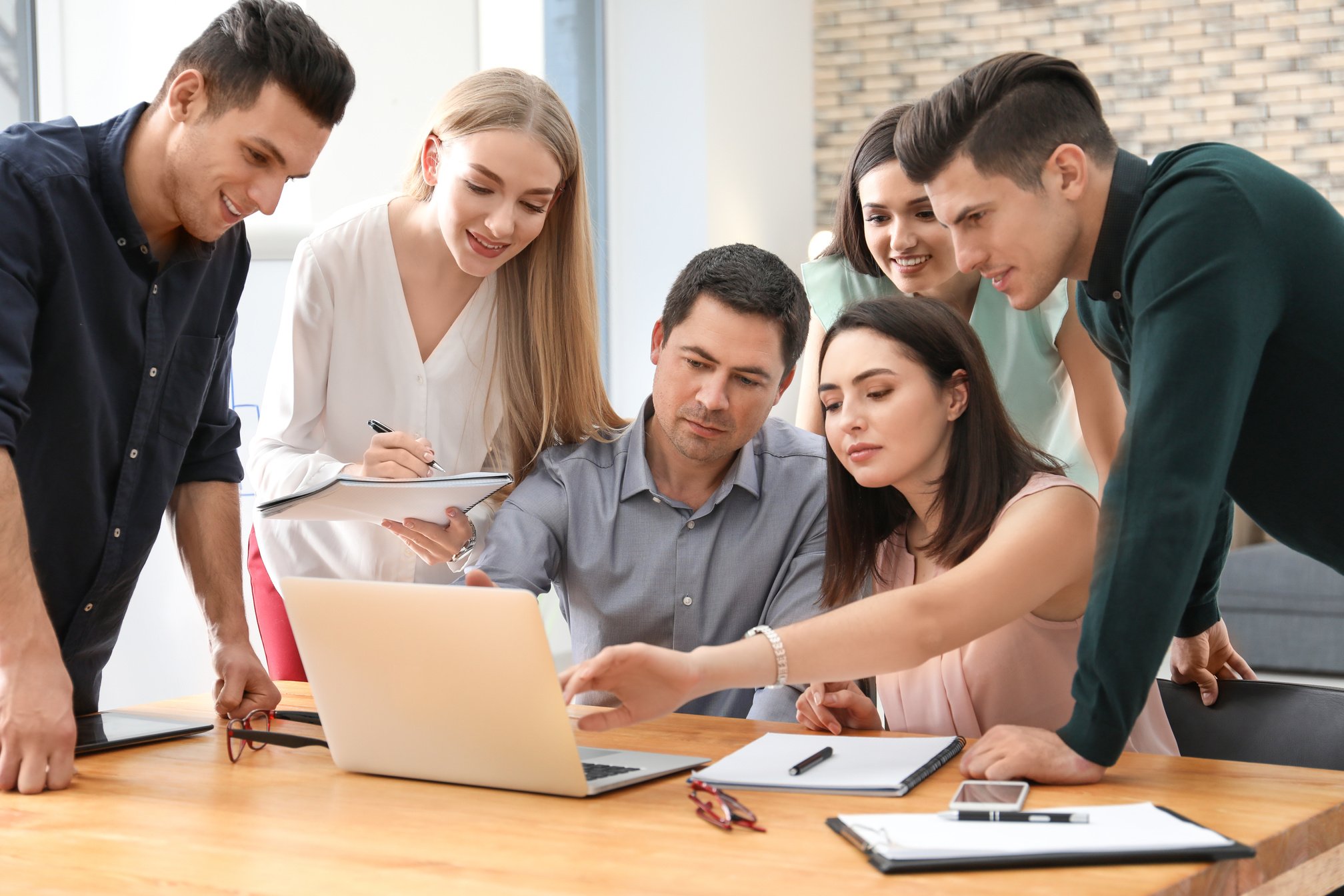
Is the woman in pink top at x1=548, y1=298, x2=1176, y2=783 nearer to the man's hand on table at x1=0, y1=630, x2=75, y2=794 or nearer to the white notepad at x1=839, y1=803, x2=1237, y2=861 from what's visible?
the white notepad at x1=839, y1=803, x2=1237, y2=861

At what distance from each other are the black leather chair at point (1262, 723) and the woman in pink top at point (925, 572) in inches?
1.9

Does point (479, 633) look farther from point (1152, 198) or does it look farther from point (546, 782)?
point (1152, 198)

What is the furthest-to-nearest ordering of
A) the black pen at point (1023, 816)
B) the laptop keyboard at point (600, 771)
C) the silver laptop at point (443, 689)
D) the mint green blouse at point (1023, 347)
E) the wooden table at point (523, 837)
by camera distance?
the mint green blouse at point (1023, 347) < the laptop keyboard at point (600, 771) < the silver laptop at point (443, 689) < the black pen at point (1023, 816) < the wooden table at point (523, 837)

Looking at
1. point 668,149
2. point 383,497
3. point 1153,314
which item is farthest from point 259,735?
point 668,149

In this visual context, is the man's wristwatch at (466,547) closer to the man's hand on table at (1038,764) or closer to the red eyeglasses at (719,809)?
the red eyeglasses at (719,809)

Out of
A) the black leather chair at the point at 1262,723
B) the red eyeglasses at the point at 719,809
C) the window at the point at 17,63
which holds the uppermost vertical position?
the window at the point at 17,63

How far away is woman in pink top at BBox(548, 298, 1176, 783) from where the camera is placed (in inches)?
66.5

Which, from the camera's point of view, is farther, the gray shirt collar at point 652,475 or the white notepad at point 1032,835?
the gray shirt collar at point 652,475

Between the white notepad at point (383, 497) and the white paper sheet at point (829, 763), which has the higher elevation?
the white notepad at point (383, 497)

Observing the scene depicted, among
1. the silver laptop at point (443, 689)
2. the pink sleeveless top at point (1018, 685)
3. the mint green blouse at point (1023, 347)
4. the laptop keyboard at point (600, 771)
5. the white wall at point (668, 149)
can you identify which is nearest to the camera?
the silver laptop at point (443, 689)

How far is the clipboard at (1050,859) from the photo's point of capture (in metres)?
1.20

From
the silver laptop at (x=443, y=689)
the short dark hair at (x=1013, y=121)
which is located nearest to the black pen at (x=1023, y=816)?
the silver laptop at (x=443, y=689)

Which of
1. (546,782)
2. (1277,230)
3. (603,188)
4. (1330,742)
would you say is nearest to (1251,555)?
(603,188)

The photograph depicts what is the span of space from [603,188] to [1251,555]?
3504 millimetres
